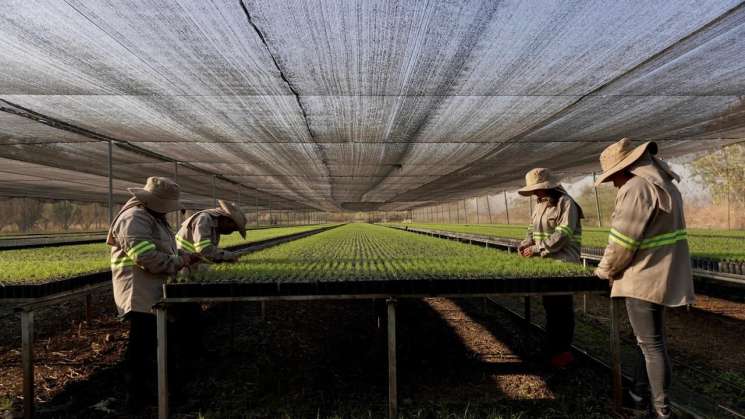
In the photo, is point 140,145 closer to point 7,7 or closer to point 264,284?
point 7,7

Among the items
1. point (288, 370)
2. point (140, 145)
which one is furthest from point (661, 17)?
point (140, 145)

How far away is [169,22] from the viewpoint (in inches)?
117

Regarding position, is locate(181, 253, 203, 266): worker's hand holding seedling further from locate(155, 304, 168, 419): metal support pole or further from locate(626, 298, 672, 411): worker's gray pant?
locate(626, 298, 672, 411): worker's gray pant

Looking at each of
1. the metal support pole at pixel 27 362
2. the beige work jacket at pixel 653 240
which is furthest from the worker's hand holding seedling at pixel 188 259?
the beige work jacket at pixel 653 240

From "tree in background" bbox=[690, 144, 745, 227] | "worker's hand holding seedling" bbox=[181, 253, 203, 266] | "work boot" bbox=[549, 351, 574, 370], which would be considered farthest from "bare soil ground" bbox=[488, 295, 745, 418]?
"tree in background" bbox=[690, 144, 745, 227]

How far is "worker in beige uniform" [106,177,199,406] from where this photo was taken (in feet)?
9.61

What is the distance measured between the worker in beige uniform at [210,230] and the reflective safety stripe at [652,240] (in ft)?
10.6

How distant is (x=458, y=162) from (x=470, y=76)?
17.7ft

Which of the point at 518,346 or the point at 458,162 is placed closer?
the point at 518,346

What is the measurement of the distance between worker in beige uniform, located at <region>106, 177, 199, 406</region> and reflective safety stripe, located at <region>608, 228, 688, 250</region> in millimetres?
3069

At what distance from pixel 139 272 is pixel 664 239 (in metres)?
3.58

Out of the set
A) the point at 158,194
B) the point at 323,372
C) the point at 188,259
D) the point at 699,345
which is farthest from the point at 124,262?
the point at 699,345

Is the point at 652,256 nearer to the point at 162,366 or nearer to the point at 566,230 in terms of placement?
the point at 566,230

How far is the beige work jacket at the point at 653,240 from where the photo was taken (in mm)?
2434
